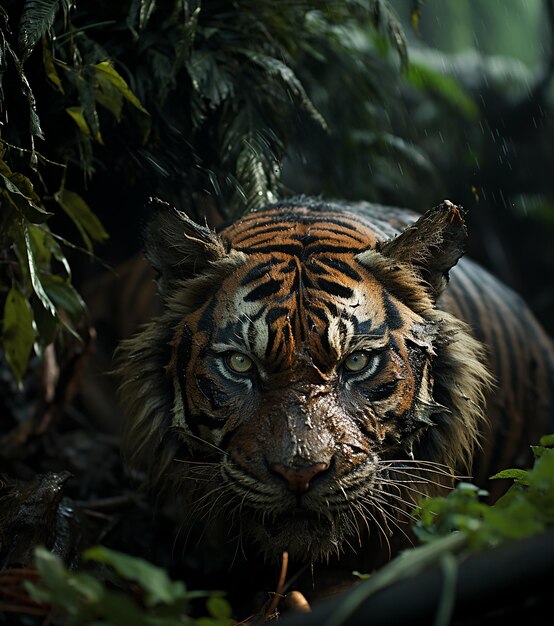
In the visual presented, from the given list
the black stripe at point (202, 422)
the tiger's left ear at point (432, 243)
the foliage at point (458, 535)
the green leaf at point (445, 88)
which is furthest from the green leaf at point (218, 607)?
the green leaf at point (445, 88)

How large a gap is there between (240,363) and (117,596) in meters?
1.29

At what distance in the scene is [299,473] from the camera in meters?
2.38

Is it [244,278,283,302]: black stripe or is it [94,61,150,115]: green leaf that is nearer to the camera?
[244,278,283,302]: black stripe

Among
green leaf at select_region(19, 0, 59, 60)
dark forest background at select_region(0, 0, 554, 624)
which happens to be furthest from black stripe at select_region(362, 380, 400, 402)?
green leaf at select_region(19, 0, 59, 60)

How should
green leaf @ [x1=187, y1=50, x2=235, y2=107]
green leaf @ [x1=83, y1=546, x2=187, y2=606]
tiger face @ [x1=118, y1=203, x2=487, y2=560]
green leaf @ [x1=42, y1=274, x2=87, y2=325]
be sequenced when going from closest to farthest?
green leaf @ [x1=83, y1=546, x2=187, y2=606], tiger face @ [x1=118, y1=203, x2=487, y2=560], green leaf @ [x1=42, y1=274, x2=87, y2=325], green leaf @ [x1=187, y1=50, x2=235, y2=107]

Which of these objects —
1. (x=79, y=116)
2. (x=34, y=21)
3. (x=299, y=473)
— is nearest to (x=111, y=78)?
(x=79, y=116)

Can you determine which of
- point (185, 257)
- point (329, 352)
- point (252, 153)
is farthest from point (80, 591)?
point (252, 153)

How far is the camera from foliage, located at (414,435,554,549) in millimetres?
1536

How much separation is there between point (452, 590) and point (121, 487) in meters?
3.02

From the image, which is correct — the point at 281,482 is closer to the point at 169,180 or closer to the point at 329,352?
the point at 329,352

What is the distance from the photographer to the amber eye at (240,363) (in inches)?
106

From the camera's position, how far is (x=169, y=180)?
12.4 feet

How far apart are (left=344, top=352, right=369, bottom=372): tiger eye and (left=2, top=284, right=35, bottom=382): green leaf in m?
1.19

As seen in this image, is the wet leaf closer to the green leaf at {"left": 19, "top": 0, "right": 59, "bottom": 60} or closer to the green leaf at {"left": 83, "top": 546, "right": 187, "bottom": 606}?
the green leaf at {"left": 19, "top": 0, "right": 59, "bottom": 60}
